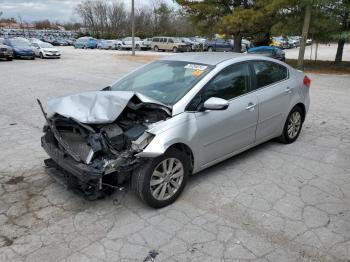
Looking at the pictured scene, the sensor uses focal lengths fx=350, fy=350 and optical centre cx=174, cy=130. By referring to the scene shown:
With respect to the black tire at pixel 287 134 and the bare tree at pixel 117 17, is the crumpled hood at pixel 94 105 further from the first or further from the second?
the bare tree at pixel 117 17

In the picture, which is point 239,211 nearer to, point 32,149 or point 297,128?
point 297,128

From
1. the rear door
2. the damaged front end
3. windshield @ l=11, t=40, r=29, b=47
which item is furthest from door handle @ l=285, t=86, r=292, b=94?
windshield @ l=11, t=40, r=29, b=47

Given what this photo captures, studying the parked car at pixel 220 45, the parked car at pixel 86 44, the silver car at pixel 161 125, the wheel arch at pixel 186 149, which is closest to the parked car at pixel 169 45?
the parked car at pixel 220 45

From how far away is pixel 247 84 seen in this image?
4758mm

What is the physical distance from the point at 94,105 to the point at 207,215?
1700 mm

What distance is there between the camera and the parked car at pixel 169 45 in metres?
37.0

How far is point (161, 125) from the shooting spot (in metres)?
3.67

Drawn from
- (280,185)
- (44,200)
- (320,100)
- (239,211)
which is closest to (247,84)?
(280,185)

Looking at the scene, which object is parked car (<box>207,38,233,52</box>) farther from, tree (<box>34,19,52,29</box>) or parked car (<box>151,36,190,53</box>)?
tree (<box>34,19,52,29</box>)

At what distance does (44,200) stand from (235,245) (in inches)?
86.6

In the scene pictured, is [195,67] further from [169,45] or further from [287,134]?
[169,45]

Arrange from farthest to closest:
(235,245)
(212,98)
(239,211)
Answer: (212,98) < (239,211) < (235,245)

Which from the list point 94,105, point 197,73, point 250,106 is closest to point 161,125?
point 94,105

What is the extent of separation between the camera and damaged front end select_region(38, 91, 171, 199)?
3459 millimetres
